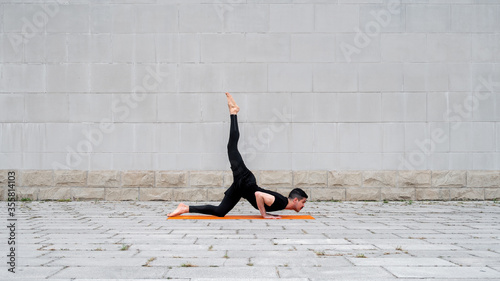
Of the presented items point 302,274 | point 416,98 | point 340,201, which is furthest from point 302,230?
point 416,98

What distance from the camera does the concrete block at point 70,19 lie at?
10656mm

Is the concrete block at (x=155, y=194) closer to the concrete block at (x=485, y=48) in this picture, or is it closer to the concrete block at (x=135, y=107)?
the concrete block at (x=135, y=107)

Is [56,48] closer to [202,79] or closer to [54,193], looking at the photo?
[54,193]

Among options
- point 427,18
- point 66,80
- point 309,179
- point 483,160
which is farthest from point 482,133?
point 66,80

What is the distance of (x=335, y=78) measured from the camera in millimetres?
10648

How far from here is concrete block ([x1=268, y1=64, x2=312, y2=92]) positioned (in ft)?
34.8

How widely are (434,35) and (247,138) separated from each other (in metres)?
5.11

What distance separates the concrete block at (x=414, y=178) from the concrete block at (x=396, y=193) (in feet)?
0.38

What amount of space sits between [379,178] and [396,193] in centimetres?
53

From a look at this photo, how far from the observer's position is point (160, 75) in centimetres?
1062

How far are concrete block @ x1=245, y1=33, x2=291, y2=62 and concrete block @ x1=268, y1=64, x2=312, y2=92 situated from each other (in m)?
0.22

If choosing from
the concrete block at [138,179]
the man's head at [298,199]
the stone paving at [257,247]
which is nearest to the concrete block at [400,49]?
the stone paving at [257,247]

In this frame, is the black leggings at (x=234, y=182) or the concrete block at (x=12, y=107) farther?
the concrete block at (x=12, y=107)

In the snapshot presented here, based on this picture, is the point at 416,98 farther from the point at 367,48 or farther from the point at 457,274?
the point at 457,274
